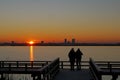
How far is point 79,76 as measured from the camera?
24062 millimetres

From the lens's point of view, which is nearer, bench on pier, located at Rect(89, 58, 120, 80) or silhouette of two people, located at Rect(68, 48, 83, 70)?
bench on pier, located at Rect(89, 58, 120, 80)

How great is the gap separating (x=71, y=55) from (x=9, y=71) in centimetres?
573

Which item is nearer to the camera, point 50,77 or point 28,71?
point 50,77

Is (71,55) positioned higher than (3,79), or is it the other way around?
(71,55)

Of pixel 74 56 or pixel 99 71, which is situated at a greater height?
pixel 74 56

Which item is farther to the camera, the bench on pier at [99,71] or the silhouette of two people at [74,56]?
the silhouette of two people at [74,56]

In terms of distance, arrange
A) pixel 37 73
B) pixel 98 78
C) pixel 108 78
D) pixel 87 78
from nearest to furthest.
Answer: pixel 98 78
pixel 37 73
pixel 87 78
pixel 108 78

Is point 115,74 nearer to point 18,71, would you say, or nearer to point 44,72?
point 44,72

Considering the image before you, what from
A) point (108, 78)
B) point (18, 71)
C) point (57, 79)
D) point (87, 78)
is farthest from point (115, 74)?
point (108, 78)

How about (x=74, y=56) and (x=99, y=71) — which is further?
(x=74, y=56)

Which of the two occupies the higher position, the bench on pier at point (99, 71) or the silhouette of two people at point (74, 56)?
the silhouette of two people at point (74, 56)

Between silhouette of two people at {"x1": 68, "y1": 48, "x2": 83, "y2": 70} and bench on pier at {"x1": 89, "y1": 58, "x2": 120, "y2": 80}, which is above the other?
silhouette of two people at {"x1": 68, "y1": 48, "x2": 83, "y2": 70}

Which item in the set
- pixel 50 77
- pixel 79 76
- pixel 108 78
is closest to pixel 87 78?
pixel 79 76

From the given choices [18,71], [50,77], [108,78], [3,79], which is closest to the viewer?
[50,77]
